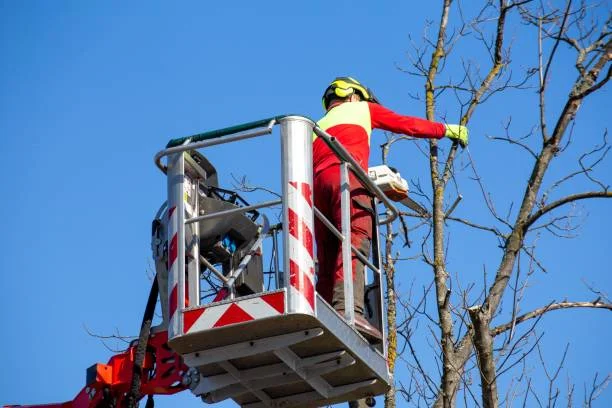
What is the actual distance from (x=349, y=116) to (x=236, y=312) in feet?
7.59

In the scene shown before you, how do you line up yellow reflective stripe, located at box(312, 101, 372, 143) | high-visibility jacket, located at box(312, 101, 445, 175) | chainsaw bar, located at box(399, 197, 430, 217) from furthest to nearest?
chainsaw bar, located at box(399, 197, 430, 217) → yellow reflective stripe, located at box(312, 101, 372, 143) → high-visibility jacket, located at box(312, 101, 445, 175)

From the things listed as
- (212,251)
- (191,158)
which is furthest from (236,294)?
(191,158)

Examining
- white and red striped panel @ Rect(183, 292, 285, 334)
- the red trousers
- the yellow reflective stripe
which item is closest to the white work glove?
the yellow reflective stripe

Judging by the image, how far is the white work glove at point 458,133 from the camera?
10.1 m

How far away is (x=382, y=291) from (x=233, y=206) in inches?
48.5

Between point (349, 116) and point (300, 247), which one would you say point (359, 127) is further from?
point (300, 247)

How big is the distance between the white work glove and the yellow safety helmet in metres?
0.69

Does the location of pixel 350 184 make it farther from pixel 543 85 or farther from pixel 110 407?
pixel 110 407

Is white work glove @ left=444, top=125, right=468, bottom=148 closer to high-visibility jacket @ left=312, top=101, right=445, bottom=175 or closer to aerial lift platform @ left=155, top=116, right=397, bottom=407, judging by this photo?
high-visibility jacket @ left=312, top=101, right=445, bottom=175

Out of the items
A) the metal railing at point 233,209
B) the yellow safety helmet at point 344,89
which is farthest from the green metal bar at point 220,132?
the yellow safety helmet at point 344,89

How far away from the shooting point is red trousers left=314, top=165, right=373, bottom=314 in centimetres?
887

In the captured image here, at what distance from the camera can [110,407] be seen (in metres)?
8.62

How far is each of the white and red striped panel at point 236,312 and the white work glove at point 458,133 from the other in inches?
118

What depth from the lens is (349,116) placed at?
373 inches
